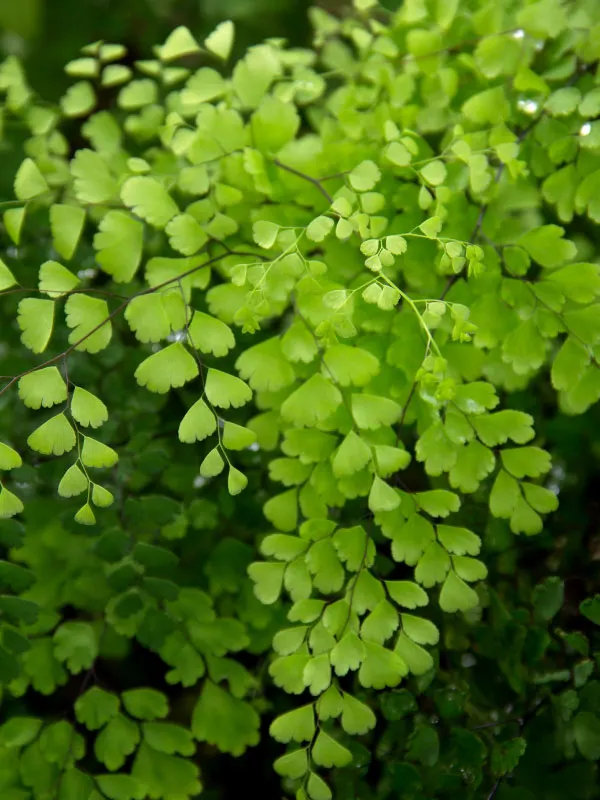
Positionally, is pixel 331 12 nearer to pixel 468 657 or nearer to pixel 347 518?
pixel 347 518

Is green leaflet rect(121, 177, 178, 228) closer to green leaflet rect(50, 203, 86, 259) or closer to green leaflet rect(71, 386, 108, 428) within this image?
green leaflet rect(50, 203, 86, 259)

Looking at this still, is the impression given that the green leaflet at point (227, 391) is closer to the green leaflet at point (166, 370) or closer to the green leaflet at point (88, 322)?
the green leaflet at point (166, 370)

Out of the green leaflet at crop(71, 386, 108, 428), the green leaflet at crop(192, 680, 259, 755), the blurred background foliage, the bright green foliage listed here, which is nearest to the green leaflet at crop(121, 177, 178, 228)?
the bright green foliage

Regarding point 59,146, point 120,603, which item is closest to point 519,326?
point 120,603

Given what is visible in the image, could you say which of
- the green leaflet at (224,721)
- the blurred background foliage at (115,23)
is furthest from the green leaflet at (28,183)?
the blurred background foliage at (115,23)

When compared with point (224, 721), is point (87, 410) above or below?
above

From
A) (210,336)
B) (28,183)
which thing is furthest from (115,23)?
(210,336)

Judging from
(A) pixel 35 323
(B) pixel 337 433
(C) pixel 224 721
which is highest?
(A) pixel 35 323

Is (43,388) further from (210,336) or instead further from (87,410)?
(210,336)

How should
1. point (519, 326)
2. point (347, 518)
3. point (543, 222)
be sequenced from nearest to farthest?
point (519, 326) < point (347, 518) < point (543, 222)
